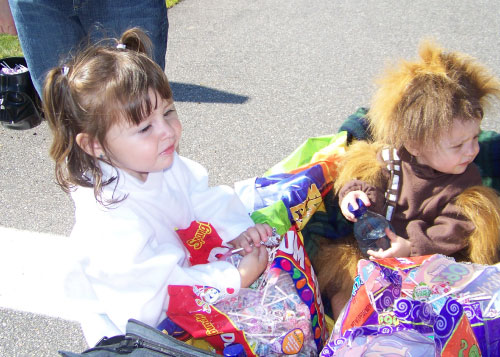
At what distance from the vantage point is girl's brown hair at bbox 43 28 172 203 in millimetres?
1524

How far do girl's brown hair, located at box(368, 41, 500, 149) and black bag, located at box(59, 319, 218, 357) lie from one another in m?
1.05

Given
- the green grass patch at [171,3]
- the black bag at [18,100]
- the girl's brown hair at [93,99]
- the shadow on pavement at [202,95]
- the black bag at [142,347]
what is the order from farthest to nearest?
the green grass patch at [171,3] → the shadow on pavement at [202,95] → the black bag at [18,100] → the girl's brown hair at [93,99] → the black bag at [142,347]

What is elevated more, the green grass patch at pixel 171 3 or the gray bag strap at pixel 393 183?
the gray bag strap at pixel 393 183

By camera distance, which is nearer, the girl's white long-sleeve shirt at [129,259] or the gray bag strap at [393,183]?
the girl's white long-sleeve shirt at [129,259]

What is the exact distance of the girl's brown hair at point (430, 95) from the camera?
1716 mm

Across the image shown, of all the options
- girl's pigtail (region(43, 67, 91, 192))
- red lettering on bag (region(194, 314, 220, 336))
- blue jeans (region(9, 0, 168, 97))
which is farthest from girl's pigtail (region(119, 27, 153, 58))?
red lettering on bag (region(194, 314, 220, 336))

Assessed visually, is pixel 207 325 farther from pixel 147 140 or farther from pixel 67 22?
pixel 67 22

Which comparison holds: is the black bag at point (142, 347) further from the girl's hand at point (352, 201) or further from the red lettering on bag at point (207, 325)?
the girl's hand at point (352, 201)

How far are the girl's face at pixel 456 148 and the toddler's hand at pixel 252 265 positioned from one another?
0.71m

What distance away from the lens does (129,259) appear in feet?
5.10

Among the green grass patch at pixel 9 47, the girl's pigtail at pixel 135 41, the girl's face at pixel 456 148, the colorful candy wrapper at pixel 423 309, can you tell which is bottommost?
the green grass patch at pixel 9 47

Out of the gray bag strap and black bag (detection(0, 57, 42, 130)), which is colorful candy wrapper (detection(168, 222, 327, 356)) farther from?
black bag (detection(0, 57, 42, 130))

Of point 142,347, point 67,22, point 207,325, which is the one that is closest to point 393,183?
point 207,325

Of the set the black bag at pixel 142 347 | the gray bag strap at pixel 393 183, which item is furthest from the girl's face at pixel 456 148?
the black bag at pixel 142 347
